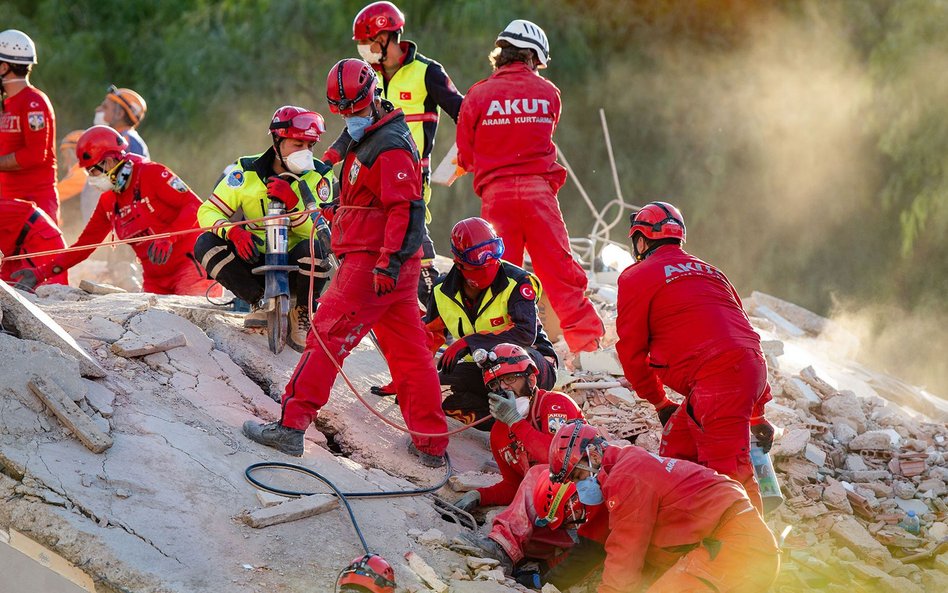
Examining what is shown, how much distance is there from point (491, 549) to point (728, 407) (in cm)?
134

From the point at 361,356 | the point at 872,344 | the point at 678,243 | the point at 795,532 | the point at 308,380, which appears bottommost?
the point at 872,344

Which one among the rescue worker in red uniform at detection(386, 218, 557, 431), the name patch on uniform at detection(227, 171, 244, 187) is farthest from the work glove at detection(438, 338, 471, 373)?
the name patch on uniform at detection(227, 171, 244, 187)

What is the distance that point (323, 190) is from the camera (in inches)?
269

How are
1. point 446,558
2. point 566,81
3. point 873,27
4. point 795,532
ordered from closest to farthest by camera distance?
point 446,558
point 795,532
point 873,27
point 566,81

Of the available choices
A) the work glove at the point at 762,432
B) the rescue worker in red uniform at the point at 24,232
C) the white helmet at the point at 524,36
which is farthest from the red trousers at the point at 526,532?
the rescue worker in red uniform at the point at 24,232

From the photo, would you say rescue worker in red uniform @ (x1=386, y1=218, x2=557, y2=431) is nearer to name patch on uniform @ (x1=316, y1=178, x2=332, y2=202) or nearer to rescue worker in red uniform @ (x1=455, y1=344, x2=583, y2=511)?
rescue worker in red uniform @ (x1=455, y1=344, x2=583, y2=511)

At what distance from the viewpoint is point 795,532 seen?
6629 mm

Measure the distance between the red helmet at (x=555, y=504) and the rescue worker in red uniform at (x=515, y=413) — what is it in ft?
0.89

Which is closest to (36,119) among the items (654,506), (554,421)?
(554,421)

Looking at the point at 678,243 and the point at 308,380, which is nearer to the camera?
the point at 308,380

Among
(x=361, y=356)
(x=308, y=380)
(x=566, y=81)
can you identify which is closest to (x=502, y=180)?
(x=361, y=356)

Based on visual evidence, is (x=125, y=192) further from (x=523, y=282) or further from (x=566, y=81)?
(x=566, y=81)

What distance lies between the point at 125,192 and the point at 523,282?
3090 millimetres

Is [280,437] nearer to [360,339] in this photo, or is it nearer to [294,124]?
[360,339]
